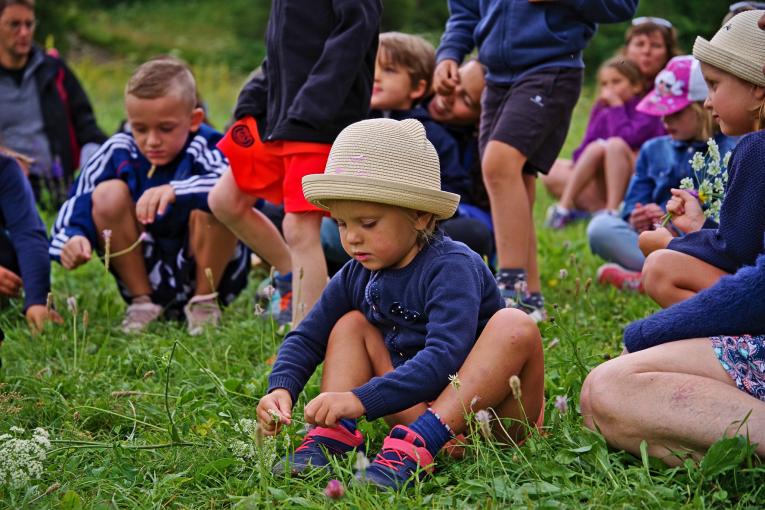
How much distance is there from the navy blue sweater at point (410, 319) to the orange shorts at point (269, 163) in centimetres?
101

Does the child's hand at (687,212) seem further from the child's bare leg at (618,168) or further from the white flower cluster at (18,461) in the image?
the child's bare leg at (618,168)

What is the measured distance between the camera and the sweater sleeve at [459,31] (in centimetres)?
480

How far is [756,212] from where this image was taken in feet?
9.41

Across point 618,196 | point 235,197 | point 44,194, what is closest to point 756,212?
point 235,197

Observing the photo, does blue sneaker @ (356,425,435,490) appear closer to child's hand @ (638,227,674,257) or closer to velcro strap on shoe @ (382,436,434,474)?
velcro strap on shoe @ (382,436,434,474)

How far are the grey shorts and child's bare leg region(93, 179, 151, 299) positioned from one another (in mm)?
1709

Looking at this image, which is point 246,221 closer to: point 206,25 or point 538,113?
point 538,113

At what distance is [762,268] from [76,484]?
6.19 feet

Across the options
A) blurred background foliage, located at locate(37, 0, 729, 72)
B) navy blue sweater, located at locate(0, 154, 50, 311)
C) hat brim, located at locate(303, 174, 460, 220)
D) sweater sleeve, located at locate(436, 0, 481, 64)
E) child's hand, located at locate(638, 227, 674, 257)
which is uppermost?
sweater sleeve, located at locate(436, 0, 481, 64)

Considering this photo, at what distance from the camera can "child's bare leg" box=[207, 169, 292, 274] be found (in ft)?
14.6

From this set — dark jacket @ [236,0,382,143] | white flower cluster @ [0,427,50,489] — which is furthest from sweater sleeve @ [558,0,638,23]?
white flower cluster @ [0,427,50,489]

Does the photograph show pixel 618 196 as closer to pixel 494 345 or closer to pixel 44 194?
pixel 44 194

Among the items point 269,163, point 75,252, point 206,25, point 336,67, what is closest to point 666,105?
point 336,67

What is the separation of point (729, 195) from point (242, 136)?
2146 millimetres
